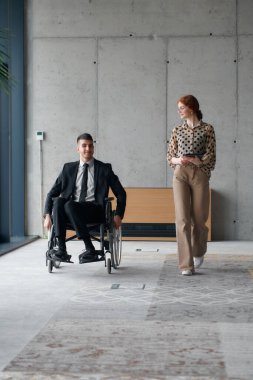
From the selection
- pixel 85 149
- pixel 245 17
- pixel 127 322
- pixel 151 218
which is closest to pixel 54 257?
pixel 85 149

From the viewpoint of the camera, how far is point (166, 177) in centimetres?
784

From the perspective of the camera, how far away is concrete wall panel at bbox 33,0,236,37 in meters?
7.70

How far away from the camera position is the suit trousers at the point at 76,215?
199 inches

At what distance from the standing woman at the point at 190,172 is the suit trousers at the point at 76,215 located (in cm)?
60

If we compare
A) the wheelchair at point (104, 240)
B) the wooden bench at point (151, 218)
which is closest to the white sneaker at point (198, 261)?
the wheelchair at point (104, 240)

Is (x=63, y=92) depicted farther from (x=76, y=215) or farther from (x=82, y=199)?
(x=76, y=215)

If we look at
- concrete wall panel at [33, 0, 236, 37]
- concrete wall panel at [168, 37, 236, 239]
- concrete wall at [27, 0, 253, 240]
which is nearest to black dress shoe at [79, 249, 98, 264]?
concrete wall at [27, 0, 253, 240]

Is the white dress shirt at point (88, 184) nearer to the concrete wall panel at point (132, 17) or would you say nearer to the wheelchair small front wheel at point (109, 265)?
the wheelchair small front wheel at point (109, 265)

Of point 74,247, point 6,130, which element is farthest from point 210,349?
point 6,130

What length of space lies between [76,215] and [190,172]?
2.89 ft

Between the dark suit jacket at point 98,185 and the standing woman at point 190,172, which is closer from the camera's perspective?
the standing woman at point 190,172

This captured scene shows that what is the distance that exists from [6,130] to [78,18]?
1.56 meters

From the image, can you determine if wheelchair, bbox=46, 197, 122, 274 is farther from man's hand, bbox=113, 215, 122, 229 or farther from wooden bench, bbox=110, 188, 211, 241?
wooden bench, bbox=110, 188, 211, 241

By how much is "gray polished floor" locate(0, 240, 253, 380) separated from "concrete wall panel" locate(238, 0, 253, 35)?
307cm
